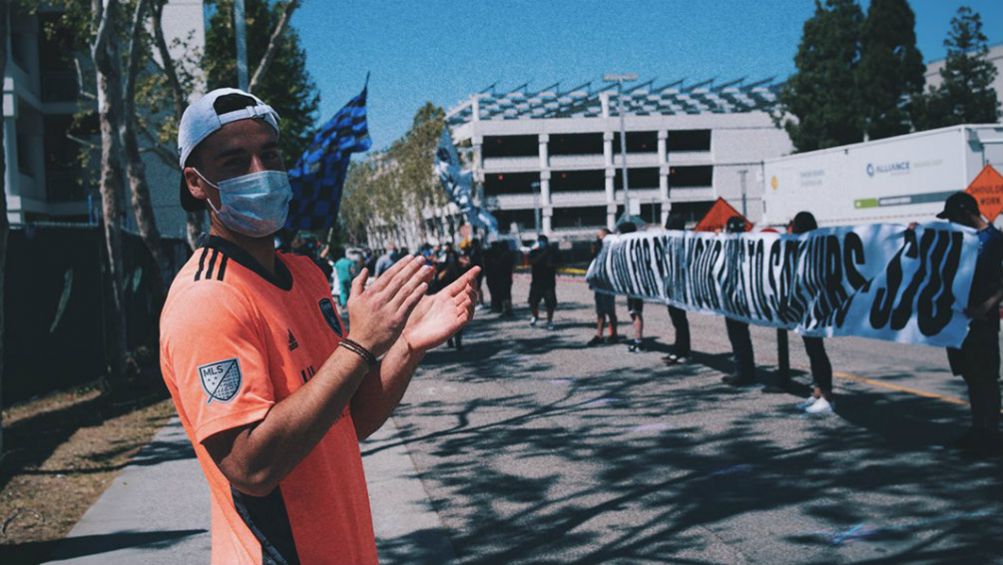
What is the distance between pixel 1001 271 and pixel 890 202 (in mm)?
21138

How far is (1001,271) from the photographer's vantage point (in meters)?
7.40

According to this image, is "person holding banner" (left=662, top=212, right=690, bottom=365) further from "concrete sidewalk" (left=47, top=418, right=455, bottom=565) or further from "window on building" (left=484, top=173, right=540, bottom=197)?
"window on building" (left=484, top=173, right=540, bottom=197)

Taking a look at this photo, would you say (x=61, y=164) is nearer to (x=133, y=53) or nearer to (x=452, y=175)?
(x=452, y=175)

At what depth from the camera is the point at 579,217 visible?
284ft

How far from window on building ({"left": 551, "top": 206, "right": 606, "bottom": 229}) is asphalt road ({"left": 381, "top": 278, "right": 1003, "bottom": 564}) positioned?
73.0 m

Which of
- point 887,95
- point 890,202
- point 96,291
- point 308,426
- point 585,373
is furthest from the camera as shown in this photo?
point 887,95

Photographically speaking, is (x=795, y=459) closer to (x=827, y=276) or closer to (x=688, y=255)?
(x=827, y=276)

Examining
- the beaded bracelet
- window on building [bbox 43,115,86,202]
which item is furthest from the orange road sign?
window on building [bbox 43,115,86,202]

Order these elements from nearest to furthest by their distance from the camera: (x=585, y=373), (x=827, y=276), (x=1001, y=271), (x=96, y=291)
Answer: (x=1001, y=271) < (x=827, y=276) < (x=585, y=373) < (x=96, y=291)

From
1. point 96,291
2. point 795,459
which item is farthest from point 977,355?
point 96,291

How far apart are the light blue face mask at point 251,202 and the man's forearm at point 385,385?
45 cm

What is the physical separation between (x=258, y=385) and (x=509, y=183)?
8634 centimetres

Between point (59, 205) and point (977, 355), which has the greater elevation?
point (59, 205)

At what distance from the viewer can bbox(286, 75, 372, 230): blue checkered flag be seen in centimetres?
1130
